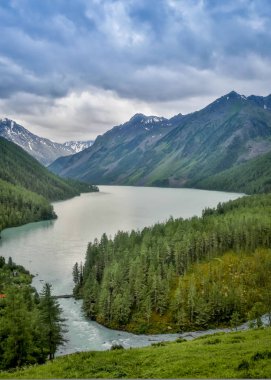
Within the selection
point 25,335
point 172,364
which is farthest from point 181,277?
point 172,364

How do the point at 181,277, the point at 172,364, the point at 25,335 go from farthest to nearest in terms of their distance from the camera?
the point at 181,277, the point at 25,335, the point at 172,364

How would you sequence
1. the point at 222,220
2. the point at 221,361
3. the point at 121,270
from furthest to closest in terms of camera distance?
the point at 222,220 → the point at 121,270 → the point at 221,361

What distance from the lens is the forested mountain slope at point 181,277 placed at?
126438mm

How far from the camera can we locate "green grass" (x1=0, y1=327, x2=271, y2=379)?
45500 millimetres

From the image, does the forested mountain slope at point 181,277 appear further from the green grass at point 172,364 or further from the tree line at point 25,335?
the green grass at point 172,364

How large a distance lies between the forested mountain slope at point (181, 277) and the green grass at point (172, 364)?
209 ft

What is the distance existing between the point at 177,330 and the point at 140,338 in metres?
11.2

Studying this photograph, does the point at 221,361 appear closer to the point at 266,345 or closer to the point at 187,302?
the point at 266,345

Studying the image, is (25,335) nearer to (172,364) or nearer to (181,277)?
(172,364)

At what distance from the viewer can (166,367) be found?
5047cm

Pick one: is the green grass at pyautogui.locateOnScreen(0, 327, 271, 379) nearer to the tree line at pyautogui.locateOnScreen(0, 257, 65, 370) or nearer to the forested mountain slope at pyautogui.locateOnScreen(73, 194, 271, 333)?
the tree line at pyautogui.locateOnScreen(0, 257, 65, 370)

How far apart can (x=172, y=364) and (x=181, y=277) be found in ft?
314

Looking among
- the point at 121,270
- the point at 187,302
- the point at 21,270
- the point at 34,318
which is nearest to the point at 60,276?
the point at 21,270

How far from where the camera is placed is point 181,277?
146 meters
